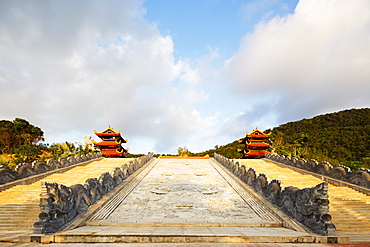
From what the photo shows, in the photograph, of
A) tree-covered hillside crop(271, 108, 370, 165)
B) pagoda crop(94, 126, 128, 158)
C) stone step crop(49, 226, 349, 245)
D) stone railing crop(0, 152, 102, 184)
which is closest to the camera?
stone step crop(49, 226, 349, 245)

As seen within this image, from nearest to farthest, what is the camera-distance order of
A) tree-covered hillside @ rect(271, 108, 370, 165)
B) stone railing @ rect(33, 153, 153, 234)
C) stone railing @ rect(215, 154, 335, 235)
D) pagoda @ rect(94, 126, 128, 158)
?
stone railing @ rect(33, 153, 153, 234) → stone railing @ rect(215, 154, 335, 235) → pagoda @ rect(94, 126, 128, 158) → tree-covered hillside @ rect(271, 108, 370, 165)

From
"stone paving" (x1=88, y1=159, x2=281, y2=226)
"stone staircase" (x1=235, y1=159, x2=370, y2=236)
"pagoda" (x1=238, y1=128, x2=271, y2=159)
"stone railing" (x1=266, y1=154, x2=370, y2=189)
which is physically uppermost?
"pagoda" (x1=238, y1=128, x2=271, y2=159)

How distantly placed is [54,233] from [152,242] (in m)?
2.23

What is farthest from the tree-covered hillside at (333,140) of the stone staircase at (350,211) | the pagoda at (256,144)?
the stone staircase at (350,211)

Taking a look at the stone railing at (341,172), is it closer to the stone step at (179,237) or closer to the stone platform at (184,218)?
the stone platform at (184,218)

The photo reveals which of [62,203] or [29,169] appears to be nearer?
[62,203]

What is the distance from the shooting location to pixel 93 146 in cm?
2905

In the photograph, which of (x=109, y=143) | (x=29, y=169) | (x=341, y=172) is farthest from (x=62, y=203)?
(x=109, y=143)

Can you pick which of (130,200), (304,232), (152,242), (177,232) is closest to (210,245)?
(177,232)

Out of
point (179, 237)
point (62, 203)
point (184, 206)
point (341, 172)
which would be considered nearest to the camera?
point (179, 237)

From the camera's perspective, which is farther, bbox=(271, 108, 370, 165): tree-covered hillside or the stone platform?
bbox=(271, 108, 370, 165): tree-covered hillside

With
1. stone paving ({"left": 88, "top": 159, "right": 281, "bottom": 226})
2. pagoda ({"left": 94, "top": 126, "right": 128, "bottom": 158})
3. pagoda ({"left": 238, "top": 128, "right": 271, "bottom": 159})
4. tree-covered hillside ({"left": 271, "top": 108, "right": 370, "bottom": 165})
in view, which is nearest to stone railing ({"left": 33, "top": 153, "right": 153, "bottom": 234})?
stone paving ({"left": 88, "top": 159, "right": 281, "bottom": 226})

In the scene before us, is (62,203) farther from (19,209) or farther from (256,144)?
(256,144)

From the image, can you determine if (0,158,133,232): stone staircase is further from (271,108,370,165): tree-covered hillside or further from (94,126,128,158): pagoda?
(271,108,370,165): tree-covered hillside
